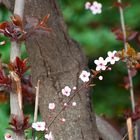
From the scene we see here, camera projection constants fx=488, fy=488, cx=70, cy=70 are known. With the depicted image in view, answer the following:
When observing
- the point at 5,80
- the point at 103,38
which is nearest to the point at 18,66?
the point at 5,80

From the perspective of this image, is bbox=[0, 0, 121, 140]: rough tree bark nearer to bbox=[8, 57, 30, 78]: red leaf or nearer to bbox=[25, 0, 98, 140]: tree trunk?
bbox=[25, 0, 98, 140]: tree trunk

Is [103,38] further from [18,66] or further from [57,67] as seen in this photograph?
[18,66]

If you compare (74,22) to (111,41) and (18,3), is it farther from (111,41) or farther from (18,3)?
(18,3)

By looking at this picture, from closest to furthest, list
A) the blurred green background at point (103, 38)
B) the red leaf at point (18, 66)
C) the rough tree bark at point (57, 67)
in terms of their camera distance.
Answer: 1. the red leaf at point (18, 66)
2. the rough tree bark at point (57, 67)
3. the blurred green background at point (103, 38)

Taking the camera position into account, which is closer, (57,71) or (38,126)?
(38,126)

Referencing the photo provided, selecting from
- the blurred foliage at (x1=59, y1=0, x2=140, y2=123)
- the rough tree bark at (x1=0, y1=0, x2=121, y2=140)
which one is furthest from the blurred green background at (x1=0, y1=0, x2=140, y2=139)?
the rough tree bark at (x1=0, y1=0, x2=121, y2=140)

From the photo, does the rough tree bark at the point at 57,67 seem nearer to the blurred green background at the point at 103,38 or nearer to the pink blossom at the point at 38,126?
the pink blossom at the point at 38,126

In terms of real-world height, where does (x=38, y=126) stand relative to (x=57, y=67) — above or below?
below

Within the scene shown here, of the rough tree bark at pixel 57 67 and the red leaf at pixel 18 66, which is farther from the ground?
the rough tree bark at pixel 57 67

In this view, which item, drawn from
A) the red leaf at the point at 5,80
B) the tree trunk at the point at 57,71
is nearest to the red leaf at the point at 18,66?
the red leaf at the point at 5,80
